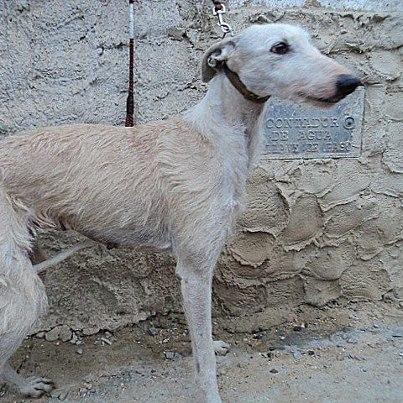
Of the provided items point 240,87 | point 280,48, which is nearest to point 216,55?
point 240,87

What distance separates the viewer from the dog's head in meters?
2.34

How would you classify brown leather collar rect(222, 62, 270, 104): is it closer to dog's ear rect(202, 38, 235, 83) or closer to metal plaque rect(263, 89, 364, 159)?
dog's ear rect(202, 38, 235, 83)

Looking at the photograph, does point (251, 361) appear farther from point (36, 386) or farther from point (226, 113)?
point (226, 113)

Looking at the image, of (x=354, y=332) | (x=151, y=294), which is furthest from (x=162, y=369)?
(x=354, y=332)

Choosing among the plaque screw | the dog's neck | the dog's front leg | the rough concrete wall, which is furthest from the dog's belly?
the plaque screw

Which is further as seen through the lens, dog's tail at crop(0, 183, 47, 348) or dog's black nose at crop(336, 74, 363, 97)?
dog's tail at crop(0, 183, 47, 348)

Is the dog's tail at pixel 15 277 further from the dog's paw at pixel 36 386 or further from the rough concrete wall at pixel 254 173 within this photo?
the rough concrete wall at pixel 254 173

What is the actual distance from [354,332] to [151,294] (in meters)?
1.31

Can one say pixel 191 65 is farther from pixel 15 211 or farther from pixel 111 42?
pixel 15 211

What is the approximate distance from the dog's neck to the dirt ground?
1.40 m

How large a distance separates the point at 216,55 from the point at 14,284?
4.39 ft

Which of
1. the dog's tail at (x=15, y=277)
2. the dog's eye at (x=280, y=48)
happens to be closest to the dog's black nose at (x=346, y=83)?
the dog's eye at (x=280, y=48)

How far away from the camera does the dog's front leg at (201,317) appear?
8.70 ft

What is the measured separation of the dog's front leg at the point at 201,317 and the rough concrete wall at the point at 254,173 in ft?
2.73
